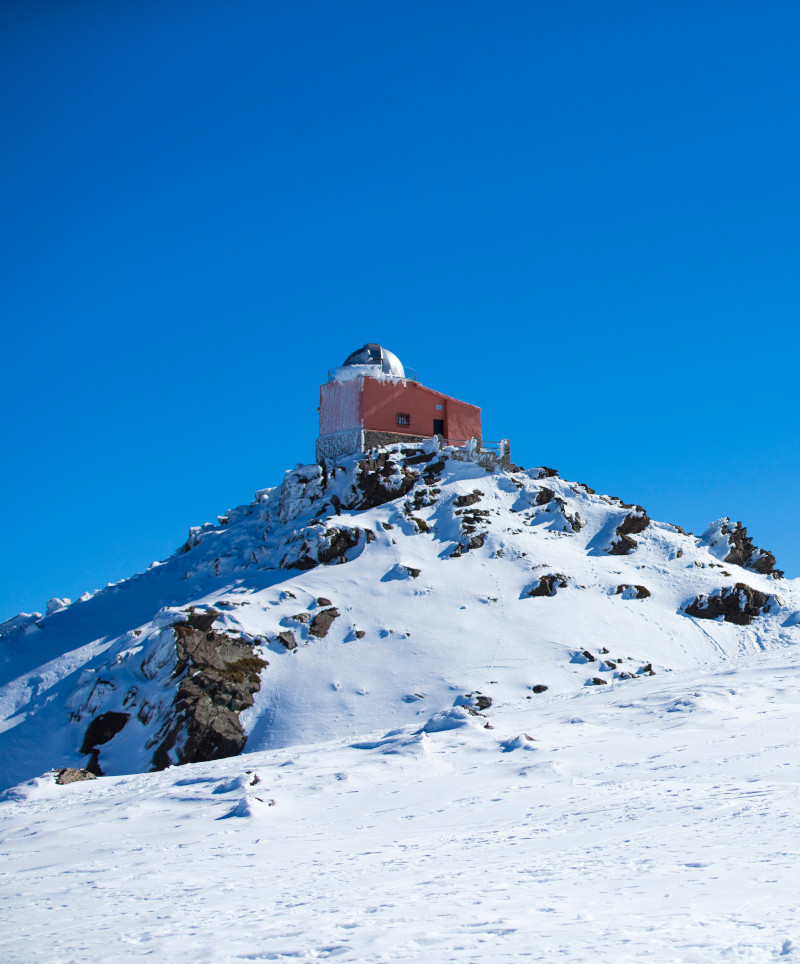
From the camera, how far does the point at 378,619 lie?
3547cm

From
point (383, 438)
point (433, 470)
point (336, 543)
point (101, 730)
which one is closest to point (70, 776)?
point (101, 730)

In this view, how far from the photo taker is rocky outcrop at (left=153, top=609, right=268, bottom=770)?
28.9 m

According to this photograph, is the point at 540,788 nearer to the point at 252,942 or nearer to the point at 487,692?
the point at 252,942

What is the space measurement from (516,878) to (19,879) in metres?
7.77

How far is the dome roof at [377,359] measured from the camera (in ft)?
176

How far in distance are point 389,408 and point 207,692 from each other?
25324mm

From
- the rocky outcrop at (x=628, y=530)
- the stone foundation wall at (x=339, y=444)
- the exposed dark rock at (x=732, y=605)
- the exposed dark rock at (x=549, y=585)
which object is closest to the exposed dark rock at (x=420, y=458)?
the stone foundation wall at (x=339, y=444)

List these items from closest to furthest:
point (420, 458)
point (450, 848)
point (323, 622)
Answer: point (450, 848)
point (323, 622)
point (420, 458)

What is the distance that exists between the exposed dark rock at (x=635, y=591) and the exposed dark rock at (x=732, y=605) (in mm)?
1922

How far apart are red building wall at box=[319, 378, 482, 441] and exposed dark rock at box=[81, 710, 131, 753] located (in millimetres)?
24501

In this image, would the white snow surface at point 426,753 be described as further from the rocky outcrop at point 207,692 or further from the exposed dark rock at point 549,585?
the rocky outcrop at point 207,692

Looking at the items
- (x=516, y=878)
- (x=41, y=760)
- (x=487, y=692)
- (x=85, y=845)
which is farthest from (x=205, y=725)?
(x=516, y=878)

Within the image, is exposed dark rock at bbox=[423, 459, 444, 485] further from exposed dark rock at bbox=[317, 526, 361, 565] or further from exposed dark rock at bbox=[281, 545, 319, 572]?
exposed dark rock at bbox=[281, 545, 319, 572]

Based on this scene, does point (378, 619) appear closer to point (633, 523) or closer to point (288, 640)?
point (288, 640)
